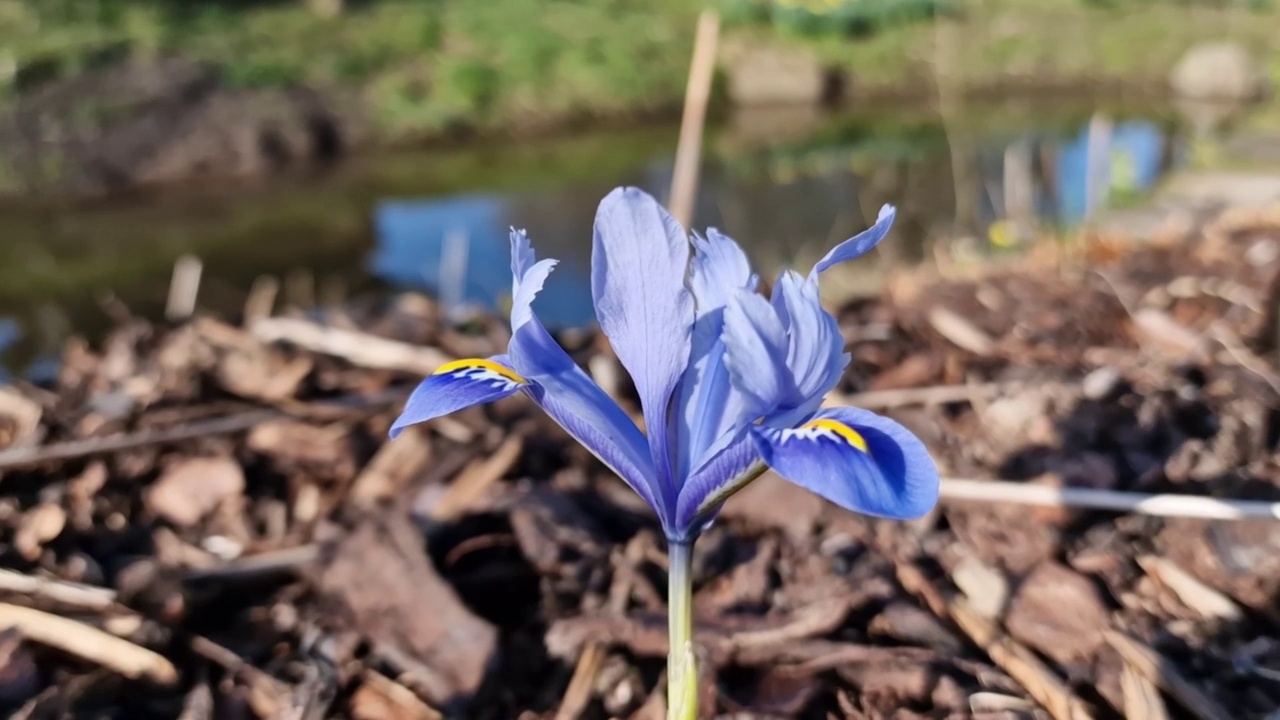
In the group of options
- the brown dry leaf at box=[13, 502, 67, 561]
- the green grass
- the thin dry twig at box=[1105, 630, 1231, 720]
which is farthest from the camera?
the green grass

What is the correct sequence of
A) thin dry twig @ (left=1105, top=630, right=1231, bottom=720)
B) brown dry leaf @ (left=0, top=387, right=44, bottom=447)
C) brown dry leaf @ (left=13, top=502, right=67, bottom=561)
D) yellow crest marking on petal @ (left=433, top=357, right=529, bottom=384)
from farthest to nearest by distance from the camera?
brown dry leaf @ (left=0, top=387, right=44, bottom=447) < brown dry leaf @ (left=13, top=502, right=67, bottom=561) < thin dry twig @ (left=1105, top=630, right=1231, bottom=720) < yellow crest marking on petal @ (left=433, top=357, right=529, bottom=384)

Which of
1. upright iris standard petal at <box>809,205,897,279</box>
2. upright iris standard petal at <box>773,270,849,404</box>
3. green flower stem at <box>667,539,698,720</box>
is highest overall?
upright iris standard petal at <box>809,205,897,279</box>

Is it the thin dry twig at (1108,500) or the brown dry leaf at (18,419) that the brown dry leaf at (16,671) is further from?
the thin dry twig at (1108,500)

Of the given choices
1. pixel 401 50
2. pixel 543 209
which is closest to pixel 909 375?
pixel 543 209

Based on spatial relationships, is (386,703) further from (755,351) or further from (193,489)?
(755,351)

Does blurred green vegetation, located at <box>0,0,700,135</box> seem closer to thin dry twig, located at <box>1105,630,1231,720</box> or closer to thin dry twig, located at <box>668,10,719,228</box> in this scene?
thin dry twig, located at <box>668,10,719,228</box>

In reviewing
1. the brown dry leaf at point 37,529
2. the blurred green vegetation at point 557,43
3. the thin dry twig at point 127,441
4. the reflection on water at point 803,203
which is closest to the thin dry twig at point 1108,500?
the thin dry twig at point 127,441

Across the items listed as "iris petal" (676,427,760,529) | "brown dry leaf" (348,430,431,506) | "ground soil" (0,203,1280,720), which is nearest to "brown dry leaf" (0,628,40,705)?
"ground soil" (0,203,1280,720)

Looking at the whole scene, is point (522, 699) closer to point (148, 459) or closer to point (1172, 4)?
point (148, 459)
